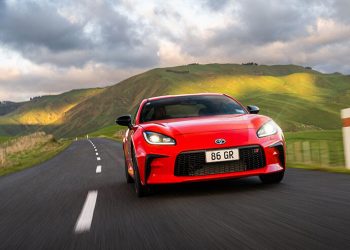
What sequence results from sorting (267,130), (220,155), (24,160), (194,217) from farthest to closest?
(24,160), (267,130), (220,155), (194,217)

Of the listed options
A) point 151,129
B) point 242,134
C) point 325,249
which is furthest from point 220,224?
point 151,129

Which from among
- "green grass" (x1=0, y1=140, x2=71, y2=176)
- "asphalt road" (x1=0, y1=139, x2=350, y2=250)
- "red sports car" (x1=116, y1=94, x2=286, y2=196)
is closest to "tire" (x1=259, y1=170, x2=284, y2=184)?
"red sports car" (x1=116, y1=94, x2=286, y2=196)

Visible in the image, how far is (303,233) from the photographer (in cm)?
359

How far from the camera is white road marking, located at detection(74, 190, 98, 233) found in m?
4.53

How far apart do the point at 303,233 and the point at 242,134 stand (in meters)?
2.52

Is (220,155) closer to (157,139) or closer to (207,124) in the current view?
(207,124)

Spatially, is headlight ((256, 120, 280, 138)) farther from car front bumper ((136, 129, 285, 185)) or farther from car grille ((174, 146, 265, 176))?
car grille ((174, 146, 265, 176))

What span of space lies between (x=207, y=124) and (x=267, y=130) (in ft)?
2.59

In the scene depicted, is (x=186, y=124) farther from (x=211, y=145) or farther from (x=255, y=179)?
(x=255, y=179)

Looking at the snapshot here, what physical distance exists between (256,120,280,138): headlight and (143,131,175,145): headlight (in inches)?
44.0

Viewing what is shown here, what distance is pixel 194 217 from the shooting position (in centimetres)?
464

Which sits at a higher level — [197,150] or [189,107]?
[189,107]

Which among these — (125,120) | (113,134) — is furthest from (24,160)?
(113,134)

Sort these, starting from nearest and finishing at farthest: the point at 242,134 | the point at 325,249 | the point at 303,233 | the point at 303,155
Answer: the point at 325,249 < the point at 303,233 < the point at 242,134 < the point at 303,155
